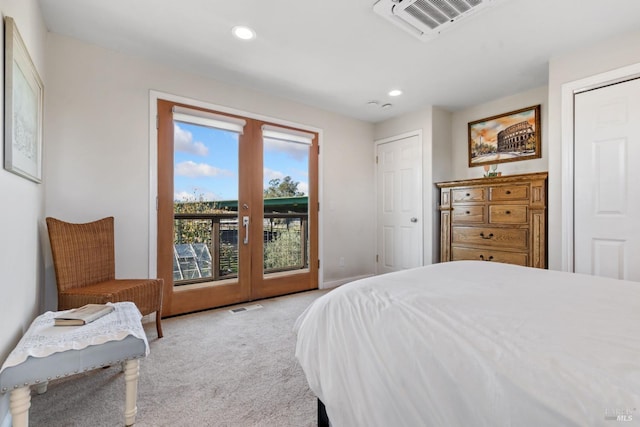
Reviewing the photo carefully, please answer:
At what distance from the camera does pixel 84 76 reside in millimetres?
2482

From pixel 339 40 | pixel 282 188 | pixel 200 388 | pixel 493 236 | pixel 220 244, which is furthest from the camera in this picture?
pixel 282 188

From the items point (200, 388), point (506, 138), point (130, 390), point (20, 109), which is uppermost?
point (506, 138)

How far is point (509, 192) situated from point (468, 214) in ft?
1.59

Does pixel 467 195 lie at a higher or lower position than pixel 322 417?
higher

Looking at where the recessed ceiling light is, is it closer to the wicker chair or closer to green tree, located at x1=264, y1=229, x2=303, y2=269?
the wicker chair

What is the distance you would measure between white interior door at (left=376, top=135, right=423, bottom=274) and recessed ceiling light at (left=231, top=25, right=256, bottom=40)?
2516 millimetres

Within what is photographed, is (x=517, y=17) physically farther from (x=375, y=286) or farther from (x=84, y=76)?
(x=84, y=76)

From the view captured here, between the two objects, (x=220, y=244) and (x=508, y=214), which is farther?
(x=220, y=244)

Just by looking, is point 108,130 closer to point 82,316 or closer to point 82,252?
point 82,252

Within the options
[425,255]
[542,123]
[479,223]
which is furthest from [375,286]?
[542,123]

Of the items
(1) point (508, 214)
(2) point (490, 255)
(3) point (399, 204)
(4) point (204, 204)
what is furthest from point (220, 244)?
(1) point (508, 214)

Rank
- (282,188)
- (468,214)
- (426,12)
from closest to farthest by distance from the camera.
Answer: (426,12)
(468,214)
(282,188)

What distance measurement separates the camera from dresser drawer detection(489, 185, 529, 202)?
2975 mm

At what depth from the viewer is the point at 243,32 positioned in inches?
91.7
